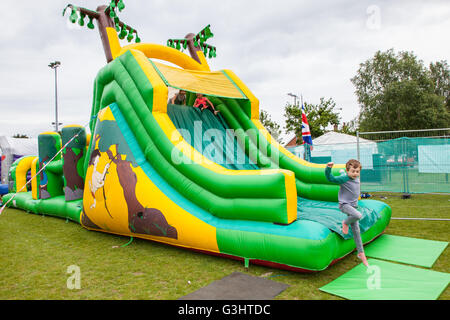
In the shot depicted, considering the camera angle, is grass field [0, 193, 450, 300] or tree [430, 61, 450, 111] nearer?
grass field [0, 193, 450, 300]

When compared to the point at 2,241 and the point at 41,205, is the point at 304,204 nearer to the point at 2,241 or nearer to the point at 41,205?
the point at 2,241

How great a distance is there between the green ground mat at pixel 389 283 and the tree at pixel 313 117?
51.8 ft

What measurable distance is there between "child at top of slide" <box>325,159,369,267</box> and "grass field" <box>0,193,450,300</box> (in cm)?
30

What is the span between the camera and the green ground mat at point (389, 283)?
2.46 meters

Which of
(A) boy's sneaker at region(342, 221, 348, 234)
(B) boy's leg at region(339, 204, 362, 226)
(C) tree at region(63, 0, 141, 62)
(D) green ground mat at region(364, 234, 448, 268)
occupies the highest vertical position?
(C) tree at region(63, 0, 141, 62)

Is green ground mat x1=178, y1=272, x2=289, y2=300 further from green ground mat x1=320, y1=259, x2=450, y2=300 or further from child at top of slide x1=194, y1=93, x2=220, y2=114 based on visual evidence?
child at top of slide x1=194, y1=93, x2=220, y2=114

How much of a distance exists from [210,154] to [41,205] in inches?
175

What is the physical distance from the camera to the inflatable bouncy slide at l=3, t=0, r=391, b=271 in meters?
3.09

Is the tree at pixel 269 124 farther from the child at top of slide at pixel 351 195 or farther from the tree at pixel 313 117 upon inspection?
the child at top of slide at pixel 351 195

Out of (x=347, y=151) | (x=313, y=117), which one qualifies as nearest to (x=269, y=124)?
(x=313, y=117)

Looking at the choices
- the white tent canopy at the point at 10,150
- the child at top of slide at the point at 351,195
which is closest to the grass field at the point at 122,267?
the child at top of slide at the point at 351,195

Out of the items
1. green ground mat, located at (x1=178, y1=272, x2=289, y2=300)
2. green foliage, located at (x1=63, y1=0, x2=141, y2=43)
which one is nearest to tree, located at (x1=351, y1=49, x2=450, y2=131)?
green foliage, located at (x1=63, y1=0, x2=141, y2=43)

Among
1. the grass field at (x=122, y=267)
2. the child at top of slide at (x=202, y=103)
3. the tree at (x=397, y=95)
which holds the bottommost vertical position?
the grass field at (x=122, y=267)

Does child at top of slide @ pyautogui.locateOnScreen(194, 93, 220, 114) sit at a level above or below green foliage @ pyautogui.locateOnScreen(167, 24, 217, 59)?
below
